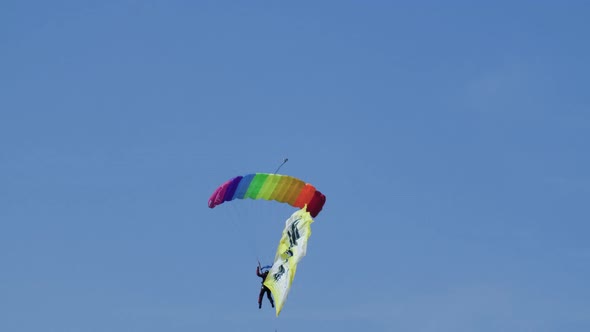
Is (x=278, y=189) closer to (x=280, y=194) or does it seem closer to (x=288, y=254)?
(x=280, y=194)

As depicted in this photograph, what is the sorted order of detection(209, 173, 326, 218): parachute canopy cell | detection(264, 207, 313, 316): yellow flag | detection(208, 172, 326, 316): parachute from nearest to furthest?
detection(264, 207, 313, 316): yellow flag < detection(208, 172, 326, 316): parachute < detection(209, 173, 326, 218): parachute canopy cell

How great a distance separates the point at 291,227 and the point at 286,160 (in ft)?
10.5

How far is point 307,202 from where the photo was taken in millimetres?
120938

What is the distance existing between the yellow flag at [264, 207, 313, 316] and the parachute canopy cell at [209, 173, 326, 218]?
0.66 meters

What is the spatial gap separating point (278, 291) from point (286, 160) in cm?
470

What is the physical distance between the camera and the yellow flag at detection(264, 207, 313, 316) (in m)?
118

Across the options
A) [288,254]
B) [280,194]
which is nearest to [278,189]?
[280,194]

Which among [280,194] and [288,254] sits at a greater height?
[280,194]

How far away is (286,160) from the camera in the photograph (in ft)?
386

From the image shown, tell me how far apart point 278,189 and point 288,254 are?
3.13 meters

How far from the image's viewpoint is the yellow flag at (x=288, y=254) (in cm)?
11762

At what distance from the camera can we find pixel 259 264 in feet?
392

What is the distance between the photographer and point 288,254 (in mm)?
118875

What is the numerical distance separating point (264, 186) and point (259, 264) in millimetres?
3190
